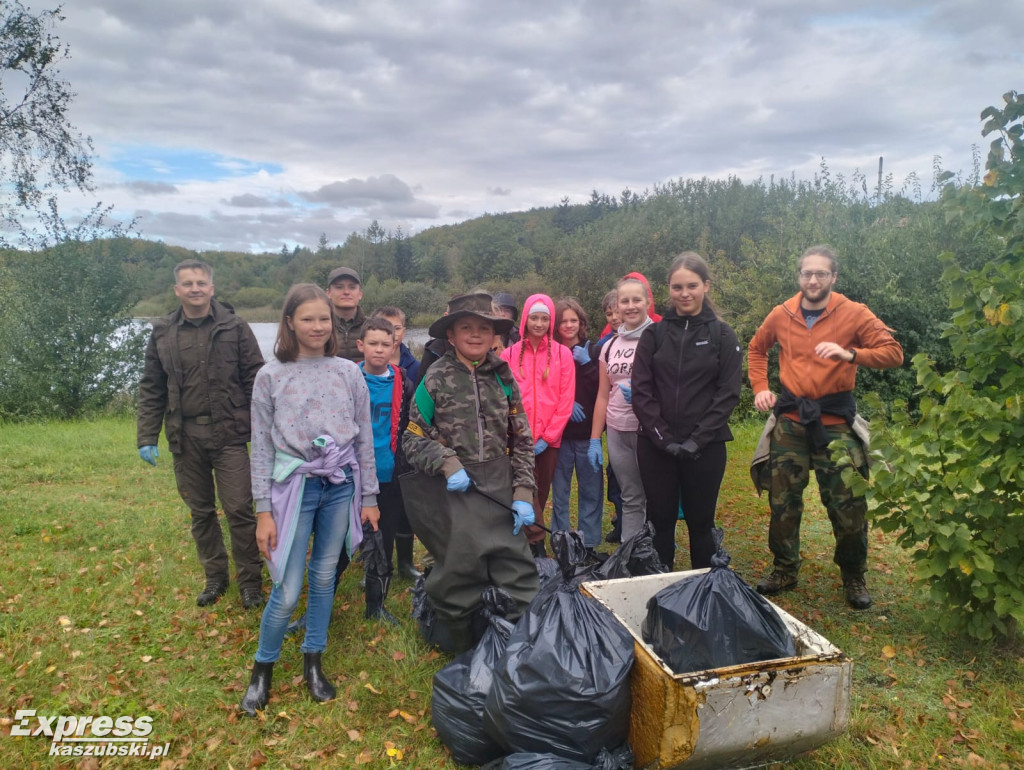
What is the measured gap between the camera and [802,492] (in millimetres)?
4023

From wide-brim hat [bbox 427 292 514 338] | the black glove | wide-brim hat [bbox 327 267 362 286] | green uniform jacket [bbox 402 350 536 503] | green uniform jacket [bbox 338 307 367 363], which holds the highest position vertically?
wide-brim hat [bbox 327 267 362 286]

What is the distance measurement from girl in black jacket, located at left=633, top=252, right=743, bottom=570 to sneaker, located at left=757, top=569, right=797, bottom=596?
28.9 inches

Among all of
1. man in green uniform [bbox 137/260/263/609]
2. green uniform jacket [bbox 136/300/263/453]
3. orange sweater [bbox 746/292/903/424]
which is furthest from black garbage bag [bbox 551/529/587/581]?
green uniform jacket [bbox 136/300/263/453]

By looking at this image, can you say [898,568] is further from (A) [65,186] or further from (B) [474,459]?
(A) [65,186]

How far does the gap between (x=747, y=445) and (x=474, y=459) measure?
25.1 feet

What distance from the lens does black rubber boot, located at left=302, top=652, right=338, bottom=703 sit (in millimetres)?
3131

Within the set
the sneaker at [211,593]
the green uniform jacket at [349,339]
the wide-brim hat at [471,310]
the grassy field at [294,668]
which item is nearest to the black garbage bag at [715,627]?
the grassy field at [294,668]

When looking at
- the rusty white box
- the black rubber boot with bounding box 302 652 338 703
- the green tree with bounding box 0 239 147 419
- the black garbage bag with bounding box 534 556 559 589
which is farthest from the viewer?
the green tree with bounding box 0 239 147 419

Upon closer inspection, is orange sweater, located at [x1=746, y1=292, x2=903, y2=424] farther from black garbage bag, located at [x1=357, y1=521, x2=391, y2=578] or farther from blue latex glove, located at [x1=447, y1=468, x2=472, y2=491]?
black garbage bag, located at [x1=357, y1=521, x2=391, y2=578]

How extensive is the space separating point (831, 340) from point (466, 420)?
221 cm

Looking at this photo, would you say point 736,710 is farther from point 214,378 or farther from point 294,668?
point 214,378

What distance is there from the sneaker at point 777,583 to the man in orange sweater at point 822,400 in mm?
176

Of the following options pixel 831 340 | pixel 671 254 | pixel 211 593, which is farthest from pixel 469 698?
pixel 671 254

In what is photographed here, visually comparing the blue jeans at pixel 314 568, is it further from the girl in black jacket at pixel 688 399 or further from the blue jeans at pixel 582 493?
the blue jeans at pixel 582 493
